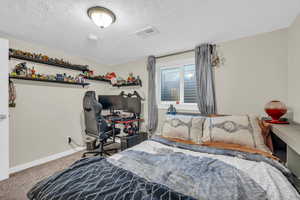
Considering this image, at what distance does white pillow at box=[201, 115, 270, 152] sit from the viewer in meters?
1.44

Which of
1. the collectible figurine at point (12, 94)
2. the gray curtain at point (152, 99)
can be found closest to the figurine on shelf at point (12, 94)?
the collectible figurine at point (12, 94)

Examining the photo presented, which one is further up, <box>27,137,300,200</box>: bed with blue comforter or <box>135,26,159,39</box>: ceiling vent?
<box>135,26,159,39</box>: ceiling vent

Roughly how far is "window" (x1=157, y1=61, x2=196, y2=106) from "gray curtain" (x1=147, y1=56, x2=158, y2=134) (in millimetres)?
215

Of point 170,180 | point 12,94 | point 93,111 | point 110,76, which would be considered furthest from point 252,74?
point 12,94

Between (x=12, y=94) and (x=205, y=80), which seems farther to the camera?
(x=205, y=80)

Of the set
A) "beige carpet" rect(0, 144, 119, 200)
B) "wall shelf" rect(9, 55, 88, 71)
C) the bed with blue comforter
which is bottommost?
"beige carpet" rect(0, 144, 119, 200)

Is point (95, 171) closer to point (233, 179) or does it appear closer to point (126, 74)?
point (233, 179)

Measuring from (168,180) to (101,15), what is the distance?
70.0 inches

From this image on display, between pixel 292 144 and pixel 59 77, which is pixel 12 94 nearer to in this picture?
pixel 59 77

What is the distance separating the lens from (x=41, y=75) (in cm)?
235

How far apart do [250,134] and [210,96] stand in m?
0.90

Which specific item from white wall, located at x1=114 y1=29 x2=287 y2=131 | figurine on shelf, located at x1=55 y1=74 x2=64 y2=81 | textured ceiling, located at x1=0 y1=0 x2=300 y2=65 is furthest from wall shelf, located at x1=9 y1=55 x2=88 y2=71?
white wall, located at x1=114 y1=29 x2=287 y2=131

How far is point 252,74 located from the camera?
199 cm

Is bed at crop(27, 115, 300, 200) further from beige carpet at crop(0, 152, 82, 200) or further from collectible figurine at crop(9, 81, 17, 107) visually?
collectible figurine at crop(9, 81, 17, 107)
